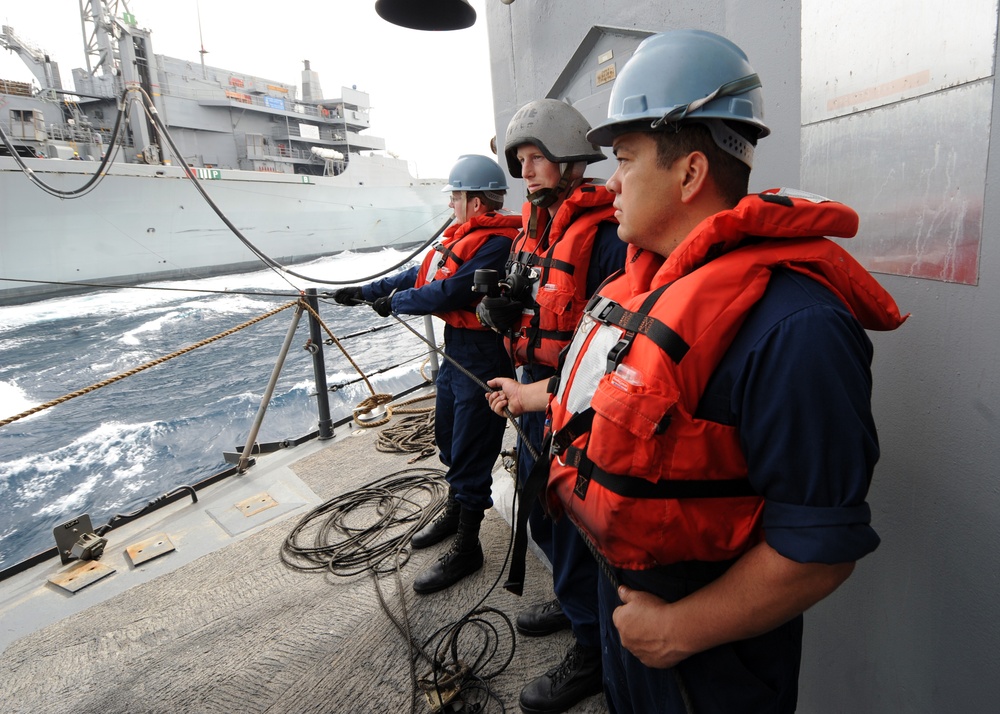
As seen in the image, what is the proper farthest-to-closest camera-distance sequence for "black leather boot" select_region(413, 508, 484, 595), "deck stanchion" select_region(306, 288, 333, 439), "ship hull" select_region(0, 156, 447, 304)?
"ship hull" select_region(0, 156, 447, 304) → "deck stanchion" select_region(306, 288, 333, 439) → "black leather boot" select_region(413, 508, 484, 595)

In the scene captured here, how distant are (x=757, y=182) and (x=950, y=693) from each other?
4.48 feet

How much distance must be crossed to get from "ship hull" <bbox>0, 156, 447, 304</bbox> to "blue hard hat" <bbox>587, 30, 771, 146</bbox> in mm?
20780

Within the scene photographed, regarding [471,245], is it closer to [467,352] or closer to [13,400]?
[467,352]

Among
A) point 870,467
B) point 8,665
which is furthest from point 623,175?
point 8,665

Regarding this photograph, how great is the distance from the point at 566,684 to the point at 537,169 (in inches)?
73.7

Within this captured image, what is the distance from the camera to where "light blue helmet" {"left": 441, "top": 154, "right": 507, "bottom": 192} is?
117 inches

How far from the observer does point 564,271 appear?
199 cm

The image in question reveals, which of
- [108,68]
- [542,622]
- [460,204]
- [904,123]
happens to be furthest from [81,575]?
[108,68]

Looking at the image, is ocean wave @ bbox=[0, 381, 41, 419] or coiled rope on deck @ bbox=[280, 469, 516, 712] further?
ocean wave @ bbox=[0, 381, 41, 419]

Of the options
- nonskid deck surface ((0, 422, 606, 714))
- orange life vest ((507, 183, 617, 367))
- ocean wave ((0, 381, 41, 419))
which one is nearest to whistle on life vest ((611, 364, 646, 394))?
orange life vest ((507, 183, 617, 367))

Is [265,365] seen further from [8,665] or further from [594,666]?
[594,666]

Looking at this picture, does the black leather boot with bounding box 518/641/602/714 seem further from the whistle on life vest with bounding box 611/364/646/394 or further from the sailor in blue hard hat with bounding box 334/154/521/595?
the whistle on life vest with bounding box 611/364/646/394

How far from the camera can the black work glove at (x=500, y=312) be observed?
218cm

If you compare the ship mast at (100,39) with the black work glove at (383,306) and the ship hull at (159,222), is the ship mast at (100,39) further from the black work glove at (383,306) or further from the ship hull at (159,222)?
the black work glove at (383,306)
